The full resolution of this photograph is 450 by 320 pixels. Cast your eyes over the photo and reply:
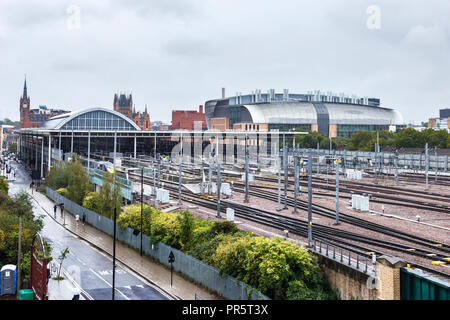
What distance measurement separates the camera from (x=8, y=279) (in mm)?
23891

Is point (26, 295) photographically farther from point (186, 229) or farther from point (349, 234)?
point (349, 234)

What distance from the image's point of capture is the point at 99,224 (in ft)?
140

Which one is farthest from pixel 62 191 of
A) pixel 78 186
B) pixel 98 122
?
pixel 98 122

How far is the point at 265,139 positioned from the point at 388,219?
8166 centimetres

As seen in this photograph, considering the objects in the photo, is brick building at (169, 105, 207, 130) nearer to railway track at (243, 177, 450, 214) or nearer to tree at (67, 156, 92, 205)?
railway track at (243, 177, 450, 214)

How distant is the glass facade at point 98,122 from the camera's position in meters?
102

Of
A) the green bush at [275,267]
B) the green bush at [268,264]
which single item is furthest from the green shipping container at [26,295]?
the green bush at [275,267]

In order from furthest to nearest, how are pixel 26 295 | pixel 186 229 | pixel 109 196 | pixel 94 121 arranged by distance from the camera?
pixel 94 121 → pixel 109 196 → pixel 186 229 → pixel 26 295

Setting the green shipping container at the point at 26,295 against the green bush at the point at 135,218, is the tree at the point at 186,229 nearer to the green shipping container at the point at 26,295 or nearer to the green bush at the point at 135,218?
the green bush at the point at 135,218

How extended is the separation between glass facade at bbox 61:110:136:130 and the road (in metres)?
65.2

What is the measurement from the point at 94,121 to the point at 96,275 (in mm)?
79330
